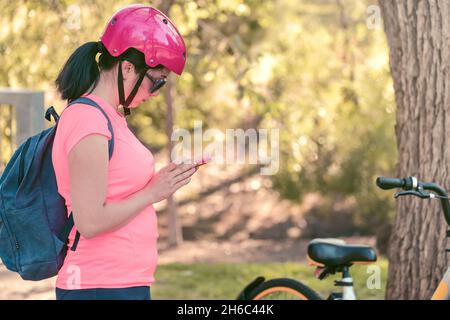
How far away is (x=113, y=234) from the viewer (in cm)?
303

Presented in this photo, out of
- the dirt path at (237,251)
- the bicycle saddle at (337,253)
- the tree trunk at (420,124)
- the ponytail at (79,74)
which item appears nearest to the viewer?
the ponytail at (79,74)

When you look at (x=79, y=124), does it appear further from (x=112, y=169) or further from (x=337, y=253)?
(x=337, y=253)

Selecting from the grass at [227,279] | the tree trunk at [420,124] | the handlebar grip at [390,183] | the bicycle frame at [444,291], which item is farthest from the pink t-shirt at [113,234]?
the grass at [227,279]

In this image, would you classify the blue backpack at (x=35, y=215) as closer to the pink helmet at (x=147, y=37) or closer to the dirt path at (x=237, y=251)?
the pink helmet at (x=147, y=37)

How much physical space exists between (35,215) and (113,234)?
291mm

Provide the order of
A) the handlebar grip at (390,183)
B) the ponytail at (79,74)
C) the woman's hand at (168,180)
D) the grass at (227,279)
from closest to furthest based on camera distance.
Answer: the woman's hand at (168,180), the ponytail at (79,74), the handlebar grip at (390,183), the grass at (227,279)

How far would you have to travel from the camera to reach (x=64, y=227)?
3.07 m

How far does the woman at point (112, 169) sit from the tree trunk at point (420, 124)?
7.18 ft

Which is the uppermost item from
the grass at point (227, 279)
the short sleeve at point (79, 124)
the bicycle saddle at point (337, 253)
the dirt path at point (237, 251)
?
the short sleeve at point (79, 124)

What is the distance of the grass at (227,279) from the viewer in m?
7.76

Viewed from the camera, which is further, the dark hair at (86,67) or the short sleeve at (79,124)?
the dark hair at (86,67)
